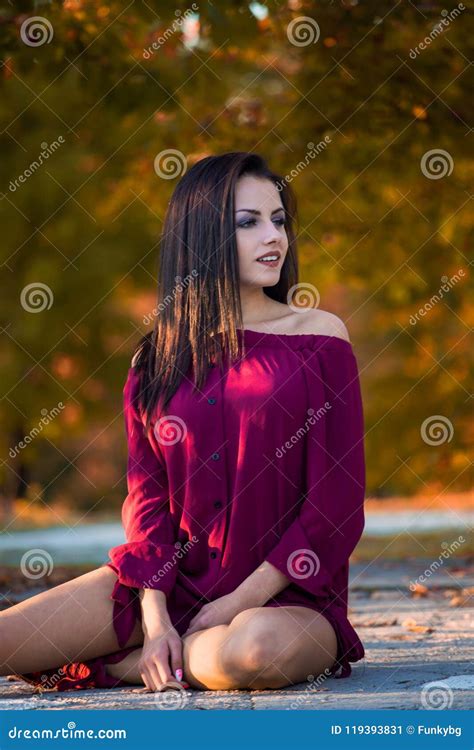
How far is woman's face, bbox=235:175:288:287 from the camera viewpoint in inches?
172

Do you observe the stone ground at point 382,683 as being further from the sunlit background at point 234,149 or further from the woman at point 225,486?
the sunlit background at point 234,149

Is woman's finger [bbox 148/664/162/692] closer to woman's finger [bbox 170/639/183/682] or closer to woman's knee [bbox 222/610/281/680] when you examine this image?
woman's finger [bbox 170/639/183/682]

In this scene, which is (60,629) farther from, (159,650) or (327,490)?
(327,490)

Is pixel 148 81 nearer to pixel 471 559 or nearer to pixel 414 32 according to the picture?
pixel 414 32

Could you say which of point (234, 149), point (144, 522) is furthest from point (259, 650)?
point (234, 149)

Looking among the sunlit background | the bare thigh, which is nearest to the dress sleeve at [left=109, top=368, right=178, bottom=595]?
the bare thigh

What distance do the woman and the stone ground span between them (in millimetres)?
99

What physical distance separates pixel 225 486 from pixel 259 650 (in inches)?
24.2

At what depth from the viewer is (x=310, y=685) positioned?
160 inches

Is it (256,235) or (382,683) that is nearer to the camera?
(382,683)

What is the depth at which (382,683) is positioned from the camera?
409 centimetres

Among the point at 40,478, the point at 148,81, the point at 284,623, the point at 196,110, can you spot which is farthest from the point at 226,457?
the point at 40,478

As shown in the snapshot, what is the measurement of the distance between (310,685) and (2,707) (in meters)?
0.97

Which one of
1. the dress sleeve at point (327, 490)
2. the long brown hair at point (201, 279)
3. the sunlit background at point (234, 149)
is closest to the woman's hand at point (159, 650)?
the dress sleeve at point (327, 490)
